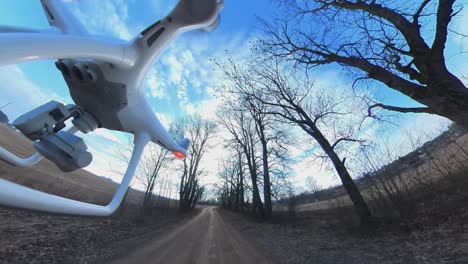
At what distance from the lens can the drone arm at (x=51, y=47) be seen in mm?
788

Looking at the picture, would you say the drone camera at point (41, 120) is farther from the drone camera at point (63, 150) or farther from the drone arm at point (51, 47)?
the drone arm at point (51, 47)

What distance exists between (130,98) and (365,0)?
5.55 metres

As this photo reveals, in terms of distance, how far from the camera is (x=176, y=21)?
1.53 m

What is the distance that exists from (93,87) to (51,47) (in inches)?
25.6

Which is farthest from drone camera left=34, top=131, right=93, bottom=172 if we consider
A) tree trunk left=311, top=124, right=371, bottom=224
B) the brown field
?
the brown field

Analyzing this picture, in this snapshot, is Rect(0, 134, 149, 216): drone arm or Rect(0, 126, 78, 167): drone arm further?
Rect(0, 126, 78, 167): drone arm

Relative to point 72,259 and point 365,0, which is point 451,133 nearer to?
point 365,0

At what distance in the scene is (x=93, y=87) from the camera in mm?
1538

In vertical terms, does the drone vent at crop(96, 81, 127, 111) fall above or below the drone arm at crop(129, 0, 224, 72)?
below

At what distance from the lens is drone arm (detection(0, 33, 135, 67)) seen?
79 cm

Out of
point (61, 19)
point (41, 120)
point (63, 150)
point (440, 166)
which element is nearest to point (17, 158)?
point (41, 120)

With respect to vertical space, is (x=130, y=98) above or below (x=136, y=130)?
above

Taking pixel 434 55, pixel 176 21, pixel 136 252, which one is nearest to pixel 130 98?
pixel 176 21

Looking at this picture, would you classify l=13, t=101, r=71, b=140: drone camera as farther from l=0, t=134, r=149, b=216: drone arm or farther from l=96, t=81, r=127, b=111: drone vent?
l=0, t=134, r=149, b=216: drone arm
